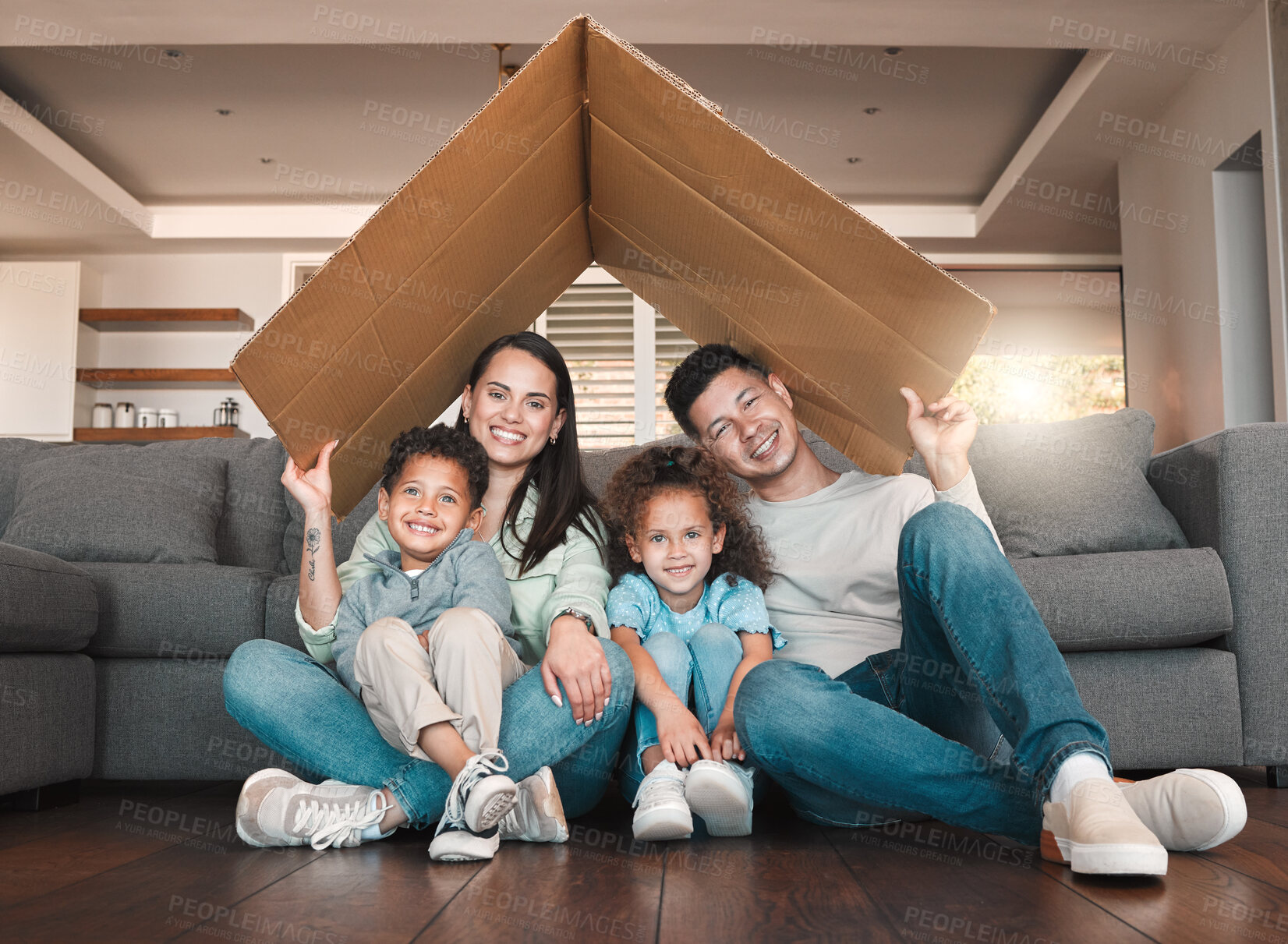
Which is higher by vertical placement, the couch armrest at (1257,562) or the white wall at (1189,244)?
the white wall at (1189,244)

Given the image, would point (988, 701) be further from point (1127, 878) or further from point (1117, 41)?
point (1117, 41)

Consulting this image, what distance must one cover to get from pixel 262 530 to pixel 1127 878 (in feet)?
6.02

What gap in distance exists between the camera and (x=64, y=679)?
153 cm

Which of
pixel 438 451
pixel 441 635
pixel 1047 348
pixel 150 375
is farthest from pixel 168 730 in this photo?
pixel 1047 348

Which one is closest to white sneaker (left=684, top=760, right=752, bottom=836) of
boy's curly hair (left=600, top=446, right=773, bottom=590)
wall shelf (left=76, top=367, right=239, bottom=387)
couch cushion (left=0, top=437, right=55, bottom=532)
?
boy's curly hair (left=600, top=446, right=773, bottom=590)

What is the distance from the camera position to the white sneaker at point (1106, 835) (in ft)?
2.72

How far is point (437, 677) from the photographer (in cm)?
107

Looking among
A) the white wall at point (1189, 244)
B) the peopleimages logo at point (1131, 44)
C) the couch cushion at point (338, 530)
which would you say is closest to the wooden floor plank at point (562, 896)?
the couch cushion at point (338, 530)

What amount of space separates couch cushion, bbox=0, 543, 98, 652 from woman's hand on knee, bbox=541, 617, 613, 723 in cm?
80

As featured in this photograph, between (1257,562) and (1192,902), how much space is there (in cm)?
108

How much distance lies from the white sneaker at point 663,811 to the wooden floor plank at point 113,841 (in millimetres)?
501

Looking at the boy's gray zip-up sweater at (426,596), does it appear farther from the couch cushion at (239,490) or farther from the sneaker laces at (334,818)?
the couch cushion at (239,490)

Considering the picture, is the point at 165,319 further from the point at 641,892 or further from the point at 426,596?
the point at 641,892

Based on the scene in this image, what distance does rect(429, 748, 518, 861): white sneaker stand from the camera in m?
0.96
